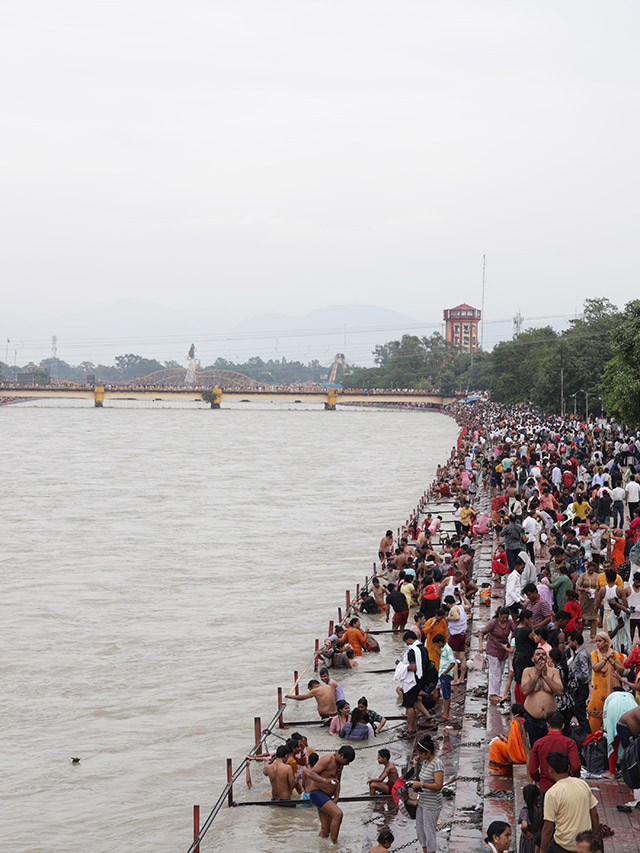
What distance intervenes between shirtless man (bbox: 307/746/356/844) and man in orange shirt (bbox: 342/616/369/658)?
20.2ft

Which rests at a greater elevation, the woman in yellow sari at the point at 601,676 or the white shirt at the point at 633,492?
the white shirt at the point at 633,492

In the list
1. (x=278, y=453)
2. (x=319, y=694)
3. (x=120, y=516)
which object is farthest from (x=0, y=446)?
(x=319, y=694)

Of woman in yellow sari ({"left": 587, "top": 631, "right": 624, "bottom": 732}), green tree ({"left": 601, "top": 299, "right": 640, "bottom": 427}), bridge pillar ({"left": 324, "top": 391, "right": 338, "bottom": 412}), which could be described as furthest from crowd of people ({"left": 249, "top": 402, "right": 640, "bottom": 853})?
bridge pillar ({"left": 324, "top": 391, "right": 338, "bottom": 412})

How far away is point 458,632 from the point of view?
13211mm

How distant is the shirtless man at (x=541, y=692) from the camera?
29.4 feet

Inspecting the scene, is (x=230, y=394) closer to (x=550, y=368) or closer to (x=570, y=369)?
(x=550, y=368)

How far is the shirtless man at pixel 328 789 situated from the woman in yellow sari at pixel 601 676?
2.45 meters

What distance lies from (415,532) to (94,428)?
3428 inches

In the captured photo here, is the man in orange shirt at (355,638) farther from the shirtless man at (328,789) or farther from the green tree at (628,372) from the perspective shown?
the green tree at (628,372)

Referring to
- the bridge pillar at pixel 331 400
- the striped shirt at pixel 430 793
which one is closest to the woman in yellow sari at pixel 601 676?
the striped shirt at pixel 430 793

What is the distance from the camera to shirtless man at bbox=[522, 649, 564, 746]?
353 inches

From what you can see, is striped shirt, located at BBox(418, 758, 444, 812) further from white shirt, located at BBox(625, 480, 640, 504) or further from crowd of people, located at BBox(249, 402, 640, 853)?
white shirt, located at BBox(625, 480, 640, 504)

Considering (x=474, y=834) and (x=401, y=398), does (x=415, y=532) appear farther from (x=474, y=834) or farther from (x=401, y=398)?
(x=401, y=398)

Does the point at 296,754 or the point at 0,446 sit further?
the point at 0,446
